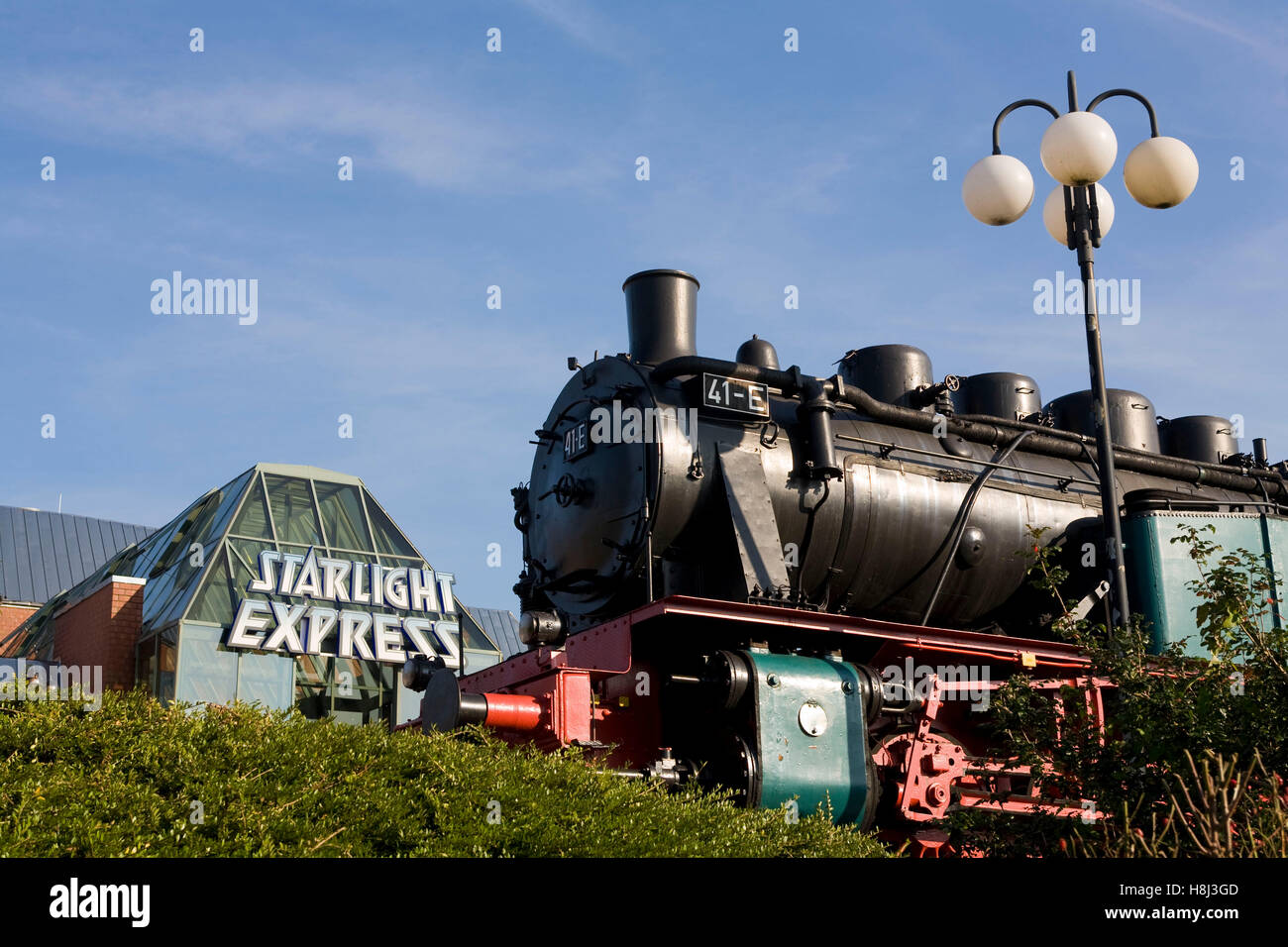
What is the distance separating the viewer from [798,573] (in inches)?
388

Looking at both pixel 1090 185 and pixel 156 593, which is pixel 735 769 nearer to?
pixel 1090 185

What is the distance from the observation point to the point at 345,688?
24.8 metres

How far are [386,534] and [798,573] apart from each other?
60.2ft

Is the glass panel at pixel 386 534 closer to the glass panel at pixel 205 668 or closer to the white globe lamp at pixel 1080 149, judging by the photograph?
the glass panel at pixel 205 668

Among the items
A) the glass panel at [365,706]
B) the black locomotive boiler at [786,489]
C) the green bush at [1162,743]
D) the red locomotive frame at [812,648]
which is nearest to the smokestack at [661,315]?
the black locomotive boiler at [786,489]

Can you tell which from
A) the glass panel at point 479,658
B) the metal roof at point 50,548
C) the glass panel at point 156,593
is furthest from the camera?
the metal roof at point 50,548

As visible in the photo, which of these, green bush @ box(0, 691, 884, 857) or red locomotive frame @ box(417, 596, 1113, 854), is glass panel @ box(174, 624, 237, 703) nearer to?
red locomotive frame @ box(417, 596, 1113, 854)

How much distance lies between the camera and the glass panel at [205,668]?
22.5 meters

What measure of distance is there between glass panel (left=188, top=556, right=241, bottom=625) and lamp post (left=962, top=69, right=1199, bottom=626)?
1791cm

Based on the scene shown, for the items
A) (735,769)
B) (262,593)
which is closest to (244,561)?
(262,593)

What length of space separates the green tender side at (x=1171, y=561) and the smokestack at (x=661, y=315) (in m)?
Answer: 4.04

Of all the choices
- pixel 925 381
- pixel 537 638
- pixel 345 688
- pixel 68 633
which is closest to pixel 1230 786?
pixel 537 638
